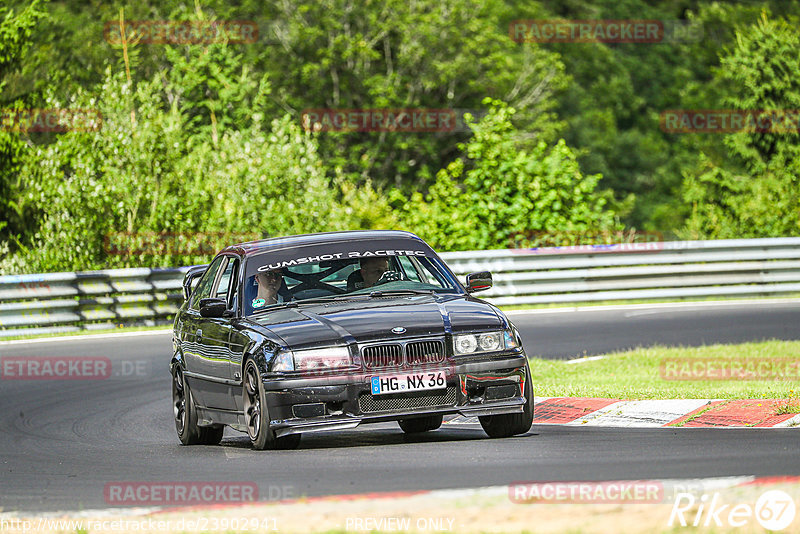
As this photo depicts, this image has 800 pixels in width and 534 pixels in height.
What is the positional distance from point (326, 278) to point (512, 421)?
5.94ft

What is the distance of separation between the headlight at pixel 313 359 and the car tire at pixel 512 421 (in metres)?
1.35

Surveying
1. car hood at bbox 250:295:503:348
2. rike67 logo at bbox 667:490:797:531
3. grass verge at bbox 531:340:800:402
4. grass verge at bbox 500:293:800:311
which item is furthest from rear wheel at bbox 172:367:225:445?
grass verge at bbox 500:293:800:311

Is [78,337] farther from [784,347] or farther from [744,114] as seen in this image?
[744,114]

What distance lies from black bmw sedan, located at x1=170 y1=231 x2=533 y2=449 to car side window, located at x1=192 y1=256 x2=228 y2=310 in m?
0.32

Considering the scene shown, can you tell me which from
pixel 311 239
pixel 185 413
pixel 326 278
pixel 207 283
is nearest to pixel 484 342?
pixel 326 278

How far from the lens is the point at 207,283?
11367 mm

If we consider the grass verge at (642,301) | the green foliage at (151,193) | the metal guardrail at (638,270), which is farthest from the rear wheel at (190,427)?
the green foliage at (151,193)

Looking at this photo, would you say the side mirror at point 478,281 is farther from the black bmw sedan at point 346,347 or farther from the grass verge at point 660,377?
the grass verge at point 660,377

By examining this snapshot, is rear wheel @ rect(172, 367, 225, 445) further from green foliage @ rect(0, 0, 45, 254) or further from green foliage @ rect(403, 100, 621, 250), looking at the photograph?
green foliage @ rect(0, 0, 45, 254)

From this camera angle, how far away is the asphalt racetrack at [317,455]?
7516 mm

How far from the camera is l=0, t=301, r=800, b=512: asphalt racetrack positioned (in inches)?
296

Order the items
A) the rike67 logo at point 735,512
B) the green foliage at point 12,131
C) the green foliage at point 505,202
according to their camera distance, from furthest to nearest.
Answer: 1. the green foliage at point 12,131
2. the green foliage at point 505,202
3. the rike67 logo at point 735,512

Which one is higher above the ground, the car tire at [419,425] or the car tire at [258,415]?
the car tire at [258,415]

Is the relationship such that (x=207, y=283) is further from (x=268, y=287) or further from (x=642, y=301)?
(x=642, y=301)
